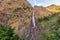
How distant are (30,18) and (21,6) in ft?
1.65

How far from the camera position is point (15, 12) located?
620 centimetres

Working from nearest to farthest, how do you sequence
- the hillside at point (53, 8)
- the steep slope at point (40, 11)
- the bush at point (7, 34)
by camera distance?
the bush at point (7, 34) → the steep slope at point (40, 11) → the hillside at point (53, 8)

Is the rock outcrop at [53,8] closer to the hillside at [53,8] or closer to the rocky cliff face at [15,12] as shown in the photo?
the hillside at [53,8]

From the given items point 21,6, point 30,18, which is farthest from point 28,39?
point 21,6

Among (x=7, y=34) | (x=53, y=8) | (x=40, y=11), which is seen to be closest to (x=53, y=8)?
(x=53, y=8)

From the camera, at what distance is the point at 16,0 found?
6316 millimetres

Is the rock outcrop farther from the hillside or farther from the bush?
the bush

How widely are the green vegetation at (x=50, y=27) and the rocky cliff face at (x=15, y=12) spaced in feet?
1.57

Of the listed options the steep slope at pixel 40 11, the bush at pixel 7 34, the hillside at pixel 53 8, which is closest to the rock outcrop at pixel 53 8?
the hillside at pixel 53 8

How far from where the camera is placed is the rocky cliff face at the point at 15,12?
6.10 metres

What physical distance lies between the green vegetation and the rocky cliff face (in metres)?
0.48

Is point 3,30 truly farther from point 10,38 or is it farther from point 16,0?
point 16,0

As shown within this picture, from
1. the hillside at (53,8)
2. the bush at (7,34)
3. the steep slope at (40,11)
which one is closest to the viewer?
the bush at (7,34)

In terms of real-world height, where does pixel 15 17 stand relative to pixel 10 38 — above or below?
above
